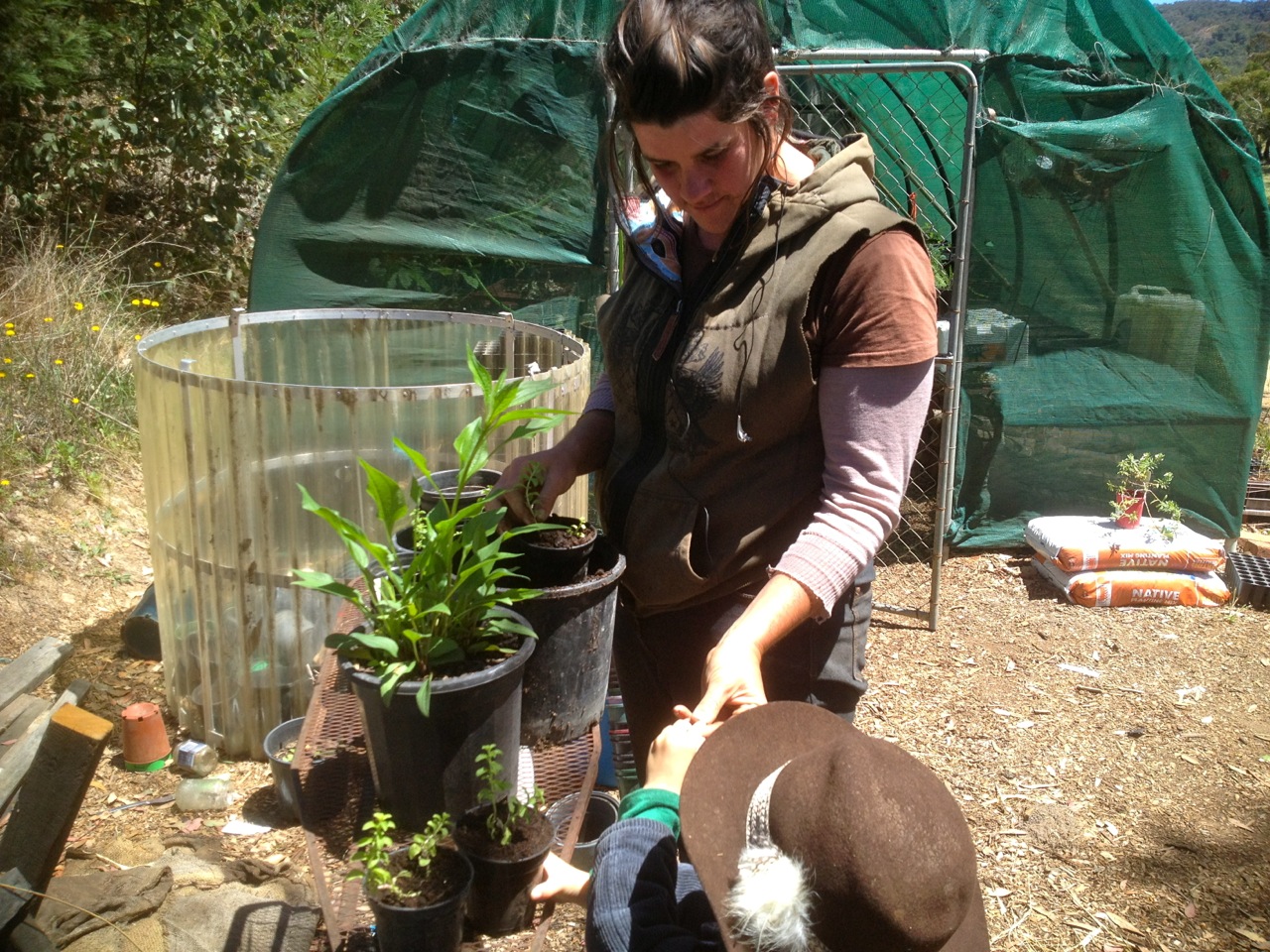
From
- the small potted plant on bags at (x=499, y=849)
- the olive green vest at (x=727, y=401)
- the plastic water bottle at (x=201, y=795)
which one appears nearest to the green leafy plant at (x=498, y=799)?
the small potted plant on bags at (x=499, y=849)

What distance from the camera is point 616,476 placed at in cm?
193

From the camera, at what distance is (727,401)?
1.68 meters

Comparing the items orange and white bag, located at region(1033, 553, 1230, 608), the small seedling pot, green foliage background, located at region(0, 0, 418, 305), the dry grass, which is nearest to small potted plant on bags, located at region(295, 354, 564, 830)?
the dry grass

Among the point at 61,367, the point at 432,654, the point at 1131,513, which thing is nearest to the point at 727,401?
the point at 432,654

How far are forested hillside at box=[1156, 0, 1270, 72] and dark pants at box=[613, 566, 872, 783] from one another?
88.6 meters

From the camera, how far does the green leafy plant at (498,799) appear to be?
1.70 m

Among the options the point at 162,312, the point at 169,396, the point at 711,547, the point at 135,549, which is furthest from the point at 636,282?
the point at 162,312

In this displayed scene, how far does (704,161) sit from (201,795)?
9.07 feet

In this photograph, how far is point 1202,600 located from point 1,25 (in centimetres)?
781

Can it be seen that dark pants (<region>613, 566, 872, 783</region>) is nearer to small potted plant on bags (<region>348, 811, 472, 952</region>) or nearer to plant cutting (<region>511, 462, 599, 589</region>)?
plant cutting (<region>511, 462, 599, 589</region>)

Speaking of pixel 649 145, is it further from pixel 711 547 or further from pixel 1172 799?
pixel 1172 799

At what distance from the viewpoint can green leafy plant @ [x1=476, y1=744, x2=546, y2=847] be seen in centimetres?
170

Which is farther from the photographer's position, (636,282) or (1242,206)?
(1242,206)

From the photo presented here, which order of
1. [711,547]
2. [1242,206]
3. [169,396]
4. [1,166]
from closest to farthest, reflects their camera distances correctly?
[711,547]
[169,396]
[1242,206]
[1,166]
